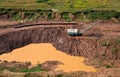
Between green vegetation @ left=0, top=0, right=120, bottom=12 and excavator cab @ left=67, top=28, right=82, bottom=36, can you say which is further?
green vegetation @ left=0, top=0, right=120, bottom=12

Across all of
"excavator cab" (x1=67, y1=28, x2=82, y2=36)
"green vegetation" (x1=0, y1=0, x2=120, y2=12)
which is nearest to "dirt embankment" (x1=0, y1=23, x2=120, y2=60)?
"excavator cab" (x1=67, y1=28, x2=82, y2=36)

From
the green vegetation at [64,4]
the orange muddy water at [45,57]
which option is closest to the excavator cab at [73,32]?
the orange muddy water at [45,57]

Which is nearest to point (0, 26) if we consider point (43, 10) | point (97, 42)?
point (43, 10)

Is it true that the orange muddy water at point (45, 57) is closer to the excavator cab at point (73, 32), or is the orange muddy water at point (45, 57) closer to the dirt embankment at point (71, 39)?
the dirt embankment at point (71, 39)

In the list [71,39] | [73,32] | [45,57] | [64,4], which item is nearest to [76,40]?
[71,39]

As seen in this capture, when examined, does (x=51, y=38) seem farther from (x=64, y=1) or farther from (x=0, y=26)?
(x=64, y=1)

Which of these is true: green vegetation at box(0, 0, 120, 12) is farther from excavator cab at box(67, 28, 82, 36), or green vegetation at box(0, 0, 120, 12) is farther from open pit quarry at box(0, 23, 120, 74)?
excavator cab at box(67, 28, 82, 36)

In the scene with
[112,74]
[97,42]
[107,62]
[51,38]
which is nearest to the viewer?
[112,74]

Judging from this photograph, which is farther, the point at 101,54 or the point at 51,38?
the point at 51,38

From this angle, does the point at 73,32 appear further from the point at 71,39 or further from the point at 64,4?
the point at 64,4
